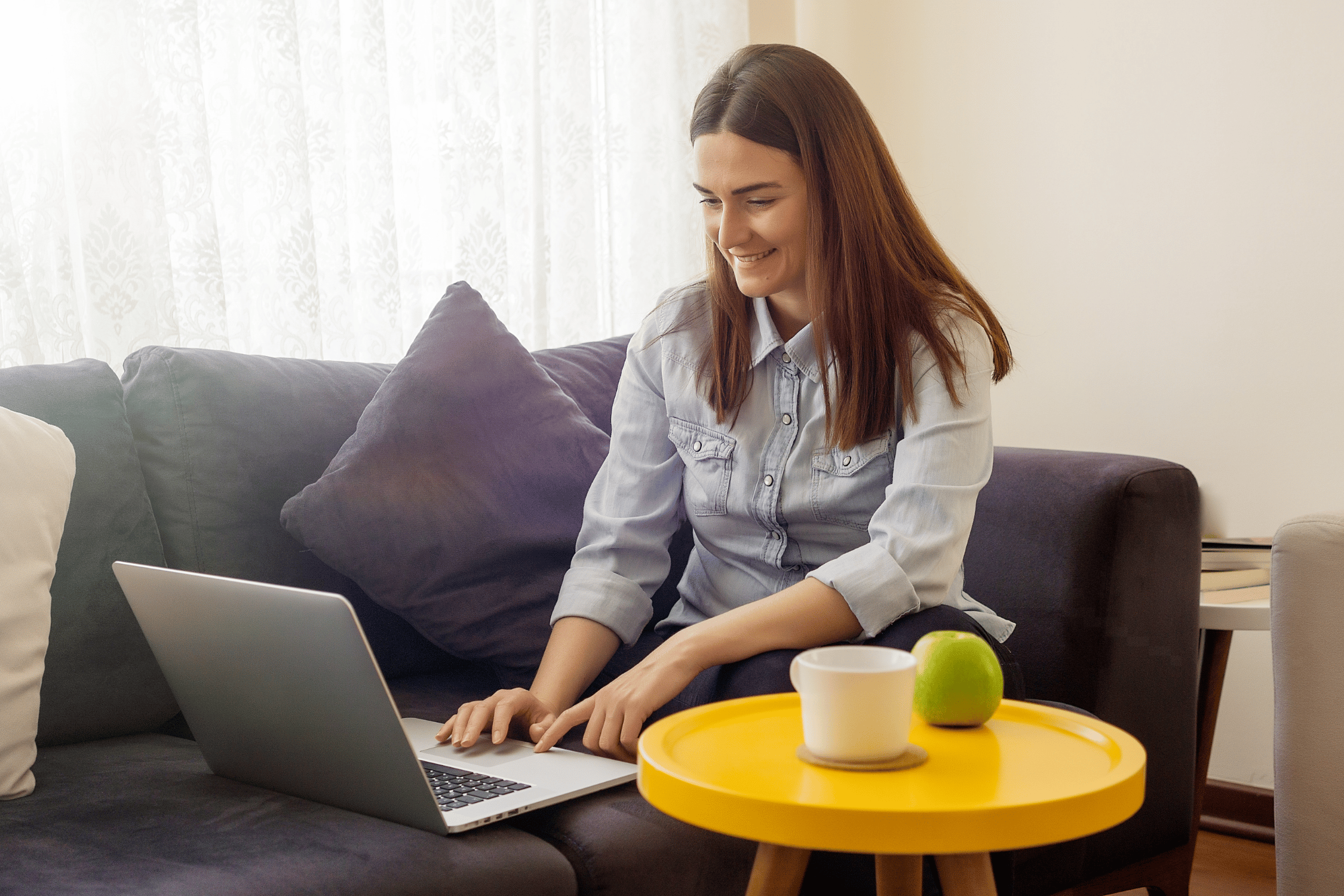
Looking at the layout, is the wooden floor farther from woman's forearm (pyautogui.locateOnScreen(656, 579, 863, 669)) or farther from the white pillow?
the white pillow

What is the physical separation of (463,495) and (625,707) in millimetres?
446

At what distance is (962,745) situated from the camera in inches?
31.4

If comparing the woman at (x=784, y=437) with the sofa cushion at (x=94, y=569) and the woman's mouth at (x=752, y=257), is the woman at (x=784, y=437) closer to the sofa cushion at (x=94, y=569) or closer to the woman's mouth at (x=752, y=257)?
the woman's mouth at (x=752, y=257)

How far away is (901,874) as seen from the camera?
850 mm

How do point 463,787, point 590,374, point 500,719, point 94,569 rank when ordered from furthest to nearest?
point 590,374 → point 94,569 → point 500,719 → point 463,787

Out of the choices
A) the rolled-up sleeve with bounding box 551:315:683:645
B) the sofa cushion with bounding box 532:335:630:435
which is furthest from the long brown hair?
the sofa cushion with bounding box 532:335:630:435

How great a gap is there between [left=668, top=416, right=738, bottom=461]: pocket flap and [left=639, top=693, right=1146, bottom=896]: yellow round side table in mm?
484

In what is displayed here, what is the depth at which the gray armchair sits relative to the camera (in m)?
1.09

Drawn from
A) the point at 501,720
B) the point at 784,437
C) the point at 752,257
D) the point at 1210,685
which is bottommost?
the point at 1210,685

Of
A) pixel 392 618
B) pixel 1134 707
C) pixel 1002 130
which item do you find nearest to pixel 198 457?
pixel 392 618

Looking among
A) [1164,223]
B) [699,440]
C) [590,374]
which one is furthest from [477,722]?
[1164,223]

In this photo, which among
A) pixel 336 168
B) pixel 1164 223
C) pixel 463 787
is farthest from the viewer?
pixel 1164 223

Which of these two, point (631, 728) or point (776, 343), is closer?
point (631, 728)

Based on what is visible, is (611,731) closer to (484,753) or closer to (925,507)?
(484,753)
